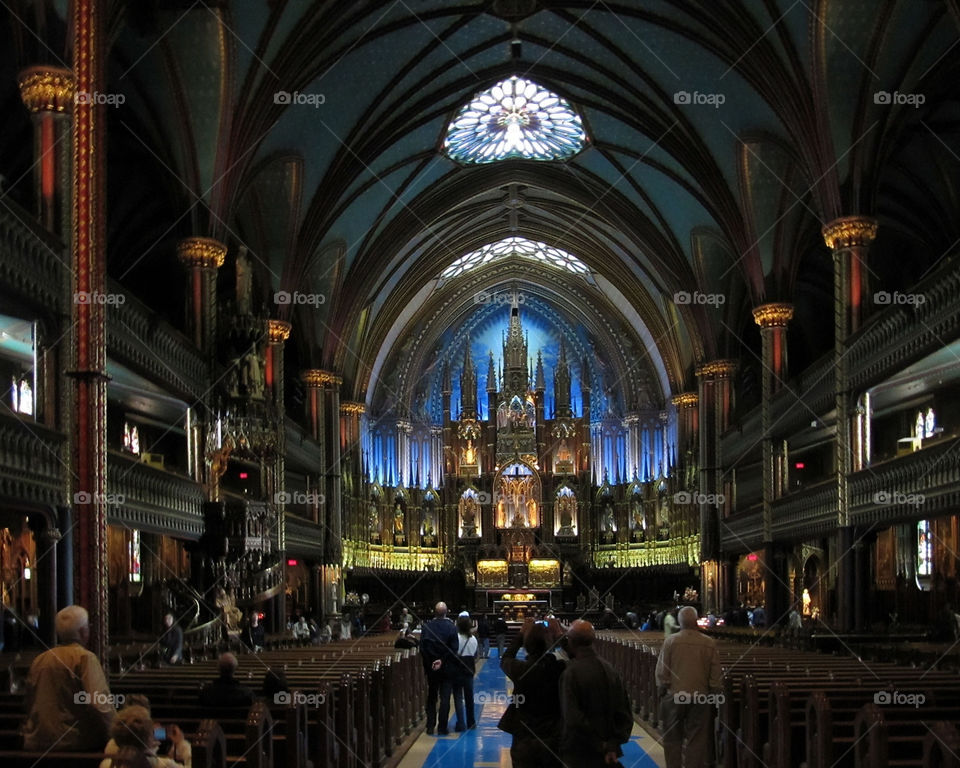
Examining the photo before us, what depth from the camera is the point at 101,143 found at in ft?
52.2

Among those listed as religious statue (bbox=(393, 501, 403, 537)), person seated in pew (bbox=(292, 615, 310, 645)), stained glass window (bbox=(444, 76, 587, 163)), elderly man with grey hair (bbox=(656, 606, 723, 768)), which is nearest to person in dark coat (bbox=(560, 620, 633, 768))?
elderly man with grey hair (bbox=(656, 606, 723, 768))

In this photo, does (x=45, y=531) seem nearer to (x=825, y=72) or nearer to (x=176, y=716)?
(x=176, y=716)

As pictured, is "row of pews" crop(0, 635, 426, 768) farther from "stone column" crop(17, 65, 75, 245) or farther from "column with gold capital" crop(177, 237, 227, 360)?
"column with gold capital" crop(177, 237, 227, 360)

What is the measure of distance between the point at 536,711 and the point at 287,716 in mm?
1747

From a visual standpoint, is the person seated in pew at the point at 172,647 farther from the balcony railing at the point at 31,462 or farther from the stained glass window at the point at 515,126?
the stained glass window at the point at 515,126

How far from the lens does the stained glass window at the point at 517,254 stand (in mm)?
44344

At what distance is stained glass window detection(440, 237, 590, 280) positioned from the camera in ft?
145

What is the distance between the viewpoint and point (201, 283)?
23812 millimetres

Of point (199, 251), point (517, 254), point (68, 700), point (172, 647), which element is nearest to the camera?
point (68, 700)

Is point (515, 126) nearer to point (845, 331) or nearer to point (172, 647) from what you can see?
point (845, 331)

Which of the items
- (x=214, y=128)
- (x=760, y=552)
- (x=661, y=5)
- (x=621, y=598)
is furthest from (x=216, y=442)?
(x=621, y=598)

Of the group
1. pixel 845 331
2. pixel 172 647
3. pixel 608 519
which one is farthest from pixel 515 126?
pixel 172 647

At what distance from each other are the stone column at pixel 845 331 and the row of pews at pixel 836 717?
30.8 feet

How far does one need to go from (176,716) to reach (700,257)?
27.9 metres
